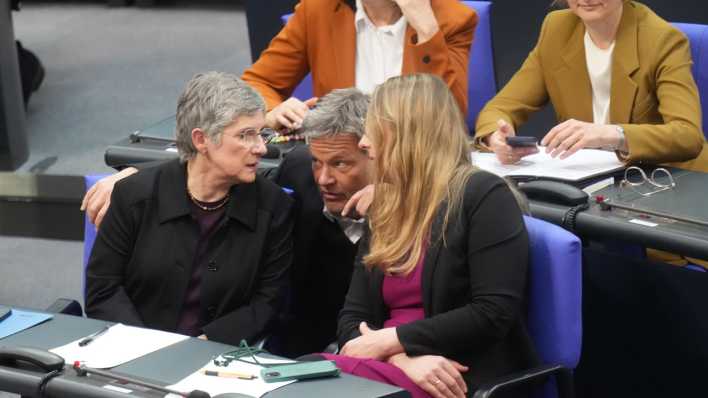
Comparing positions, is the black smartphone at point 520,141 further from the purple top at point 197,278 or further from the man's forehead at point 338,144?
the purple top at point 197,278

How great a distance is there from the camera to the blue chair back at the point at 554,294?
2471mm

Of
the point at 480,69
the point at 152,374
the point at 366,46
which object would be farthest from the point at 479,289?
the point at 480,69

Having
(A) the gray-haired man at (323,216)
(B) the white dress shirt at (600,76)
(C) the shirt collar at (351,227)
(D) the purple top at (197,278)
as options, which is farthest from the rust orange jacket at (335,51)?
(D) the purple top at (197,278)

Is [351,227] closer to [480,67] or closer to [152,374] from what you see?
[152,374]

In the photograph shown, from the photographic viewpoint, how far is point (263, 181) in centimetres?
294

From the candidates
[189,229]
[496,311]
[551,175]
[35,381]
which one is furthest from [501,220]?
[35,381]

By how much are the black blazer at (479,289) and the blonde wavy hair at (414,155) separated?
5 centimetres

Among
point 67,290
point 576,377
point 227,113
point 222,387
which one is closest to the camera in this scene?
point 222,387

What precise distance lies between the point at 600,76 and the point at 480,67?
79 cm

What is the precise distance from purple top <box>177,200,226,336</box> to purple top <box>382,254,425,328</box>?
484 millimetres

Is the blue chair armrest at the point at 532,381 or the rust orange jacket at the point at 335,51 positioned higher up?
the rust orange jacket at the point at 335,51

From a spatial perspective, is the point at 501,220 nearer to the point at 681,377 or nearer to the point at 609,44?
the point at 681,377

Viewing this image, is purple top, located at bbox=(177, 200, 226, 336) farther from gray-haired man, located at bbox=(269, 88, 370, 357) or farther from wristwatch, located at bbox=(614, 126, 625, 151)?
wristwatch, located at bbox=(614, 126, 625, 151)

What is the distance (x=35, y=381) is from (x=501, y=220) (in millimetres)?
992
